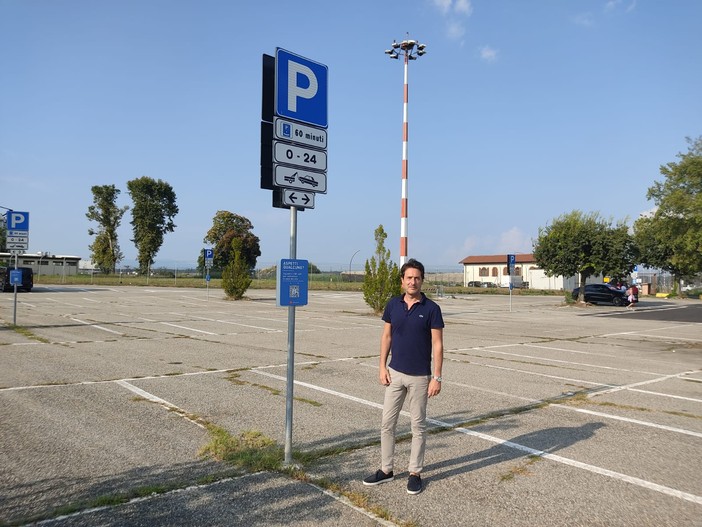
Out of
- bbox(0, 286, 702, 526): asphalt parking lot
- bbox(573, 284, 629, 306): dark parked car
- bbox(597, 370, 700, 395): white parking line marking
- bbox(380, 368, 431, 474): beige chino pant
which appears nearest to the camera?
bbox(0, 286, 702, 526): asphalt parking lot

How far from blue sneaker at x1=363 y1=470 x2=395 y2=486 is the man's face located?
4.64 feet

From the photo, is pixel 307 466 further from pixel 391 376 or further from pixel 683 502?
pixel 683 502

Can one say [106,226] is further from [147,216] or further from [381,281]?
[381,281]

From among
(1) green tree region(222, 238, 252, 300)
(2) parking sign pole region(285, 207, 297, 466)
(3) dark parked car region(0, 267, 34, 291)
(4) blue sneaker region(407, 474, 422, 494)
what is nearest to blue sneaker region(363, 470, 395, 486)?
(4) blue sneaker region(407, 474, 422, 494)

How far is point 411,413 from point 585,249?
31784 millimetres

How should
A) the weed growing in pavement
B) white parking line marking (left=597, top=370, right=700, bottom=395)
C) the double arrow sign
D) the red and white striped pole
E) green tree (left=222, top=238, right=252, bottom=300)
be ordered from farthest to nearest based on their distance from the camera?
green tree (left=222, top=238, right=252, bottom=300) → the red and white striped pole → the weed growing in pavement → white parking line marking (left=597, top=370, right=700, bottom=395) → the double arrow sign

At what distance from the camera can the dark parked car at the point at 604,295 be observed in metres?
33.6

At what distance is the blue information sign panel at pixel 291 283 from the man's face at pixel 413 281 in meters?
0.89

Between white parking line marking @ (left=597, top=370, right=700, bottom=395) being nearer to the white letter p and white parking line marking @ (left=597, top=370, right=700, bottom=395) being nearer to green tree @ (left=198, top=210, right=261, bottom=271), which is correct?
the white letter p

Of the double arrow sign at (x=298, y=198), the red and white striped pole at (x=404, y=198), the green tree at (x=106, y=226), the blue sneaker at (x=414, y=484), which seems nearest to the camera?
the blue sneaker at (x=414, y=484)

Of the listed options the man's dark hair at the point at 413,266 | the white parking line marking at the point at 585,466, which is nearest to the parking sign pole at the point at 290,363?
the man's dark hair at the point at 413,266

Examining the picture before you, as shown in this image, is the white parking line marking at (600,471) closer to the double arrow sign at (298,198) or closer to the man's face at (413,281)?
the man's face at (413,281)

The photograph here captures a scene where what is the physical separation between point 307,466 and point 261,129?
9.57 ft

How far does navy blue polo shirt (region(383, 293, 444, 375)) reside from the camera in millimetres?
3984
